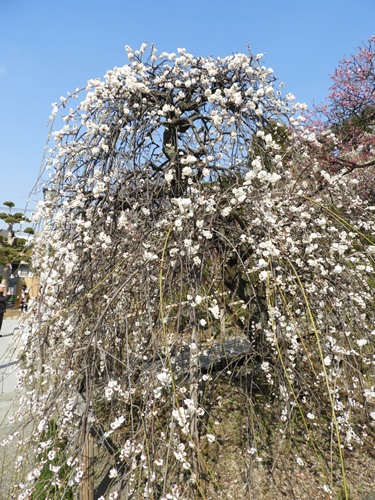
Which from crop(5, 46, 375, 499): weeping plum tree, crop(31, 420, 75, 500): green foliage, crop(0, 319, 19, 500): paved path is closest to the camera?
crop(31, 420, 75, 500): green foliage

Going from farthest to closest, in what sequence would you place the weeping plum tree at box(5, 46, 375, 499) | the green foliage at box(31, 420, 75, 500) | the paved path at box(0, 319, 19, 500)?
the paved path at box(0, 319, 19, 500)
the weeping plum tree at box(5, 46, 375, 499)
the green foliage at box(31, 420, 75, 500)

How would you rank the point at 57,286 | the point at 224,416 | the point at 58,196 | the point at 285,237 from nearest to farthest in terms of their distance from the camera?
1. the point at 285,237
2. the point at 57,286
3. the point at 58,196
4. the point at 224,416

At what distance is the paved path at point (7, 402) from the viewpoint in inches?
79.0

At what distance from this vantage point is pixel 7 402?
160 inches

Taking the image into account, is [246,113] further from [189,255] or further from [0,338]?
[0,338]

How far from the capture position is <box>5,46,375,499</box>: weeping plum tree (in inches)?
70.1

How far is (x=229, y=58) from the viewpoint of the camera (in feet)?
8.53

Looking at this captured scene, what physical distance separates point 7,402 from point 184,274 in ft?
11.7

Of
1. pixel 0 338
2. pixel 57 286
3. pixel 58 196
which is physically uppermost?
pixel 58 196

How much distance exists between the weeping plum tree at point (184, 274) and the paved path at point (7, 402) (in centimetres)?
14

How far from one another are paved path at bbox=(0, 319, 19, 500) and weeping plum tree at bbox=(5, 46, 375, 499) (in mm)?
143

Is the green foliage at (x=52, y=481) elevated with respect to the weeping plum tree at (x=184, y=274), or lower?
lower

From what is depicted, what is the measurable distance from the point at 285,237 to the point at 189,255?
1.90ft

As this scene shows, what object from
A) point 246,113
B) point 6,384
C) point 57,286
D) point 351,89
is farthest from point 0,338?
point 351,89
